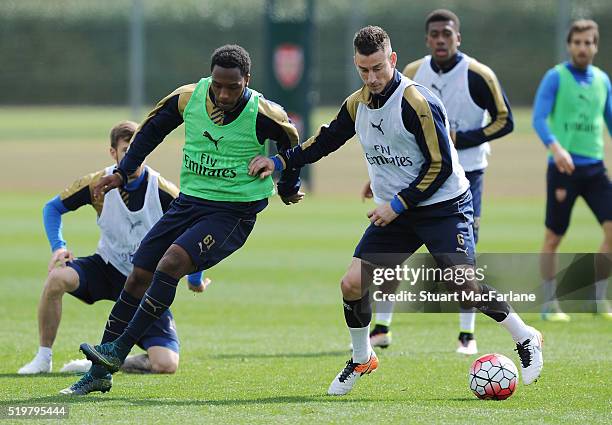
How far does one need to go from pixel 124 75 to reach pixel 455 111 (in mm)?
36281

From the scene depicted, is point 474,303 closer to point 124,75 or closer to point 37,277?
point 37,277

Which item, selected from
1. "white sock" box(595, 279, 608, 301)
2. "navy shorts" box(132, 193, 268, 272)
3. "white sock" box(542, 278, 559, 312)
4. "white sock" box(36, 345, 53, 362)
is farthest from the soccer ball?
"white sock" box(595, 279, 608, 301)

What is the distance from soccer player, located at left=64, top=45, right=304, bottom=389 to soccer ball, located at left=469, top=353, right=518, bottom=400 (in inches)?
68.4

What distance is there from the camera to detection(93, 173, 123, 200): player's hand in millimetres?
7473

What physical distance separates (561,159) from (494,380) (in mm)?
3906

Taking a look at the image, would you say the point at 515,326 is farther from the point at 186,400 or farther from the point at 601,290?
the point at 601,290

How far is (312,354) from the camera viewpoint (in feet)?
29.8

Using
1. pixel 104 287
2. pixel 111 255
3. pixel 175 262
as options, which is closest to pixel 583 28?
pixel 111 255

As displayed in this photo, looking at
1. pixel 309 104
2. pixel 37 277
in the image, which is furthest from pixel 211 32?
pixel 37 277

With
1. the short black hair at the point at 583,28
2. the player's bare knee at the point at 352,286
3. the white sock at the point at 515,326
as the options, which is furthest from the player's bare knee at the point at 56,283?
the short black hair at the point at 583,28

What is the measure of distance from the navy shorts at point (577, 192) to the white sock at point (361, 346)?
4.27m

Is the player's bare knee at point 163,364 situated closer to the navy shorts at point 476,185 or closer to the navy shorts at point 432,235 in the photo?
the navy shorts at point 432,235

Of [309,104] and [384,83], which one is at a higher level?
[384,83]

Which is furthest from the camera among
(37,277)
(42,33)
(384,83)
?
(42,33)
